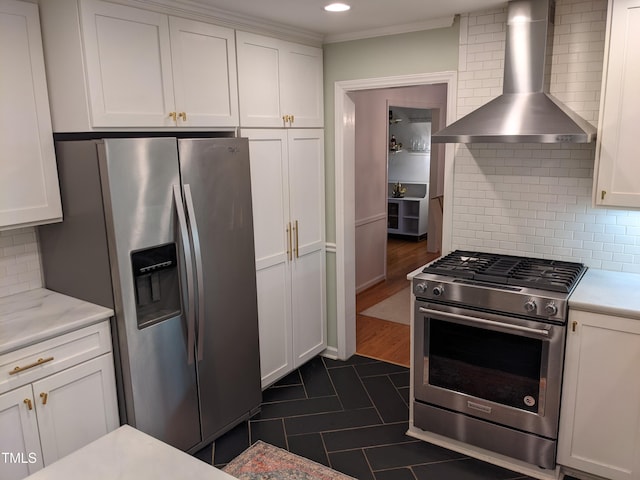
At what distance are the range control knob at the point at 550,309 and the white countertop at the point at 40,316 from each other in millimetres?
2072

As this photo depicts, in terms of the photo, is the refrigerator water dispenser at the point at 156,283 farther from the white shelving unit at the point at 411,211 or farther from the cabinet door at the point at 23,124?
the white shelving unit at the point at 411,211

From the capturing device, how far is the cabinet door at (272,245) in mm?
3141

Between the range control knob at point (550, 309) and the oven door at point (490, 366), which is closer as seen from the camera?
the range control knob at point (550, 309)

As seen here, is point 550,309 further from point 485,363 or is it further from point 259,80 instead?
point 259,80

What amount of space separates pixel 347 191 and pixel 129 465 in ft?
9.00

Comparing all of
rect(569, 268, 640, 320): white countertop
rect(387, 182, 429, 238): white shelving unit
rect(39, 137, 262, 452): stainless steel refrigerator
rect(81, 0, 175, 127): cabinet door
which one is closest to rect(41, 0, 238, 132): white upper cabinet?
rect(81, 0, 175, 127): cabinet door

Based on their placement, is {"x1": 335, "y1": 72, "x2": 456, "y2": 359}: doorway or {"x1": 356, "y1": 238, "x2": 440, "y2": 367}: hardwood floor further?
{"x1": 356, "y1": 238, "x2": 440, "y2": 367}: hardwood floor

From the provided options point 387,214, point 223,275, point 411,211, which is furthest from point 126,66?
point 411,211

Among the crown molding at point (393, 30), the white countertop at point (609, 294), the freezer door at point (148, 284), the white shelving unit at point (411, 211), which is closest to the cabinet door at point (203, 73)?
the freezer door at point (148, 284)

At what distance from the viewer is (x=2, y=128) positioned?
88.7 inches

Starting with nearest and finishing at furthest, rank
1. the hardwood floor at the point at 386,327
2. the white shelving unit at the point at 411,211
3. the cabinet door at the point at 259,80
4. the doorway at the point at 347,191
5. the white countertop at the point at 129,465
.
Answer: the white countertop at the point at 129,465, the cabinet door at the point at 259,80, the doorway at the point at 347,191, the hardwood floor at the point at 386,327, the white shelving unit at the point at 411,211

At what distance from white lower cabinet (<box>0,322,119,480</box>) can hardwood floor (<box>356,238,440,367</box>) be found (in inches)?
86.9

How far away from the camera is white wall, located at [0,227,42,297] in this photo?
2549 millimetres

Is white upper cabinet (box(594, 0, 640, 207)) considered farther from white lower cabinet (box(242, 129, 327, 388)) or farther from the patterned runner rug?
the patterned runner rug
